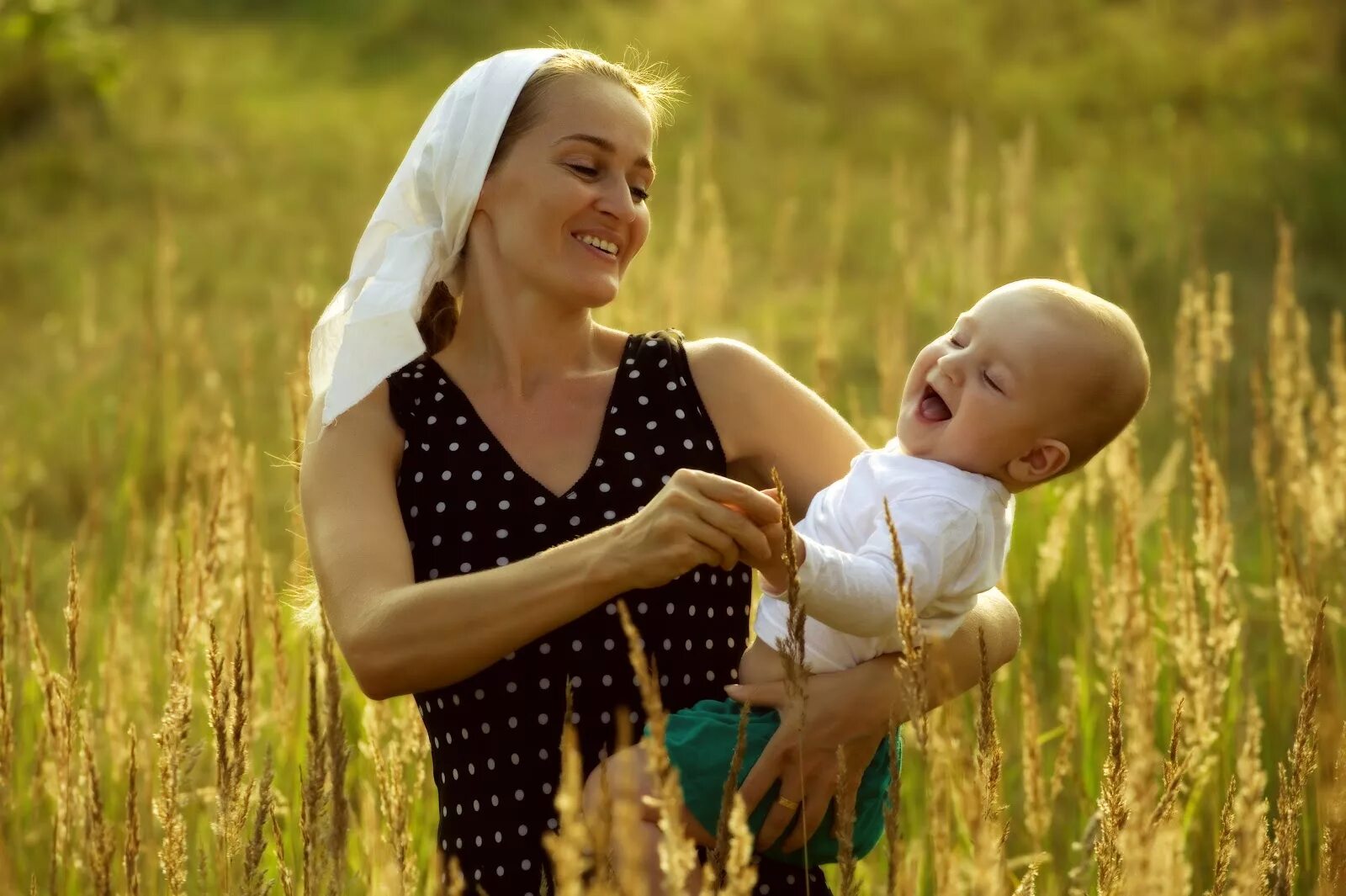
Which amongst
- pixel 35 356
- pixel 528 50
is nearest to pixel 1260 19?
pixel 35 356

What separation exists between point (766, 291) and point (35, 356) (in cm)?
304

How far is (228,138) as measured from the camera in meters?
9.82

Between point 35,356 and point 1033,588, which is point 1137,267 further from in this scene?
point 35,356

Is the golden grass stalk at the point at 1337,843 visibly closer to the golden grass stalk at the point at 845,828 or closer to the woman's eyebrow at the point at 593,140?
the golden grass stalk at the point at 845,828

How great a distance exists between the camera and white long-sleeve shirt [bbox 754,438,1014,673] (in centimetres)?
182

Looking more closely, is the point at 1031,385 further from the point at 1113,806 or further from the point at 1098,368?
the point at 1113,806

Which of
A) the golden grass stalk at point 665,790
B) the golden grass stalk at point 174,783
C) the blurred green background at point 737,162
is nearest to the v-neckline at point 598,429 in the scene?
the golden grass stalk at point 174,783

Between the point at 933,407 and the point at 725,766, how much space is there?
0.52 meters

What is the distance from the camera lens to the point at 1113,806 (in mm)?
1632

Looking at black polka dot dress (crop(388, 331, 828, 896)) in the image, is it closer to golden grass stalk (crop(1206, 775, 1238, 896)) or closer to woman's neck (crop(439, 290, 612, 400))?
woman's neck (crop(439, 290, 612, 400))

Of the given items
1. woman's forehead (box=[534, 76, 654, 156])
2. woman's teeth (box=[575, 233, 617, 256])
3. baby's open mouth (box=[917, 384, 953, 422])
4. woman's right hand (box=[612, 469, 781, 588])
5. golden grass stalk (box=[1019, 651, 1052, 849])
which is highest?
woman's forehead (box=[534, 76, 654, 156])

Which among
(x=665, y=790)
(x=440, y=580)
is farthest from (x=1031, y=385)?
(x=665, y=790)

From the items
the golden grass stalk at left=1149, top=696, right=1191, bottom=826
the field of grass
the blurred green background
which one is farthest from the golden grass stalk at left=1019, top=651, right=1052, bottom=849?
the blurred green background

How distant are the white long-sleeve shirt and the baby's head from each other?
38 mm
